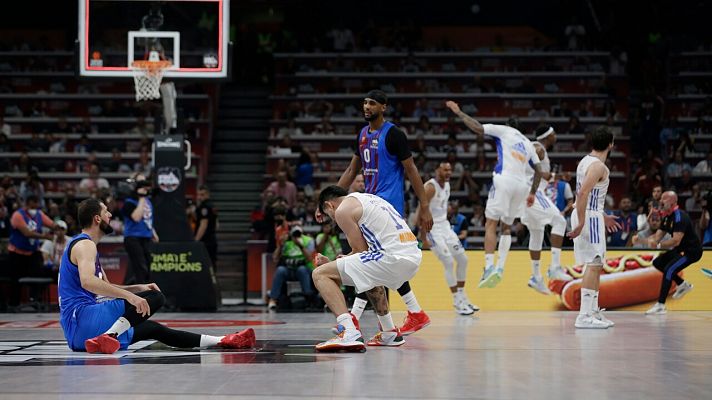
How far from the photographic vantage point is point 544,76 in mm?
24047

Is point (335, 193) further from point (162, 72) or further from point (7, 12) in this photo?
point (7, 12)

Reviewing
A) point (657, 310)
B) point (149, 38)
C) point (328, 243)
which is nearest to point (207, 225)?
point (328, 243)

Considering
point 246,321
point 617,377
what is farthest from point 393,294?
point 617,377

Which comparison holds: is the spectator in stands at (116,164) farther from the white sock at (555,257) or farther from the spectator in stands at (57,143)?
the white sock at (555,257)

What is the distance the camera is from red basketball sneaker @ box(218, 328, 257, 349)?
778cm

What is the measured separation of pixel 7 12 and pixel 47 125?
527cm

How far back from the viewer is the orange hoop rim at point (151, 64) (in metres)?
14.3

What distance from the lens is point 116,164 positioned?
2144 cm

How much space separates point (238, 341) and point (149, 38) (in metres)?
8.00

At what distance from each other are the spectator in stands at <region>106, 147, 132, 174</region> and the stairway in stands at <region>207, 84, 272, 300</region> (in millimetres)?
2060

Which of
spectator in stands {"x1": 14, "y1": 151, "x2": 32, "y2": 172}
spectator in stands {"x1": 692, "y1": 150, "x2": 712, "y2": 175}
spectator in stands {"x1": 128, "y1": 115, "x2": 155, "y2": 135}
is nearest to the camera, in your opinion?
spectator in stands {"x1": 692, "y1": 150, "x2": 712, "y2": 175}

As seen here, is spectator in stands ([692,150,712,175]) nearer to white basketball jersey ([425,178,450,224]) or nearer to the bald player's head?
the bald player's head

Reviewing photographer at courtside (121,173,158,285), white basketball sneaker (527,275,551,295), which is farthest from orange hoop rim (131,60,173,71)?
white basketball sneaker (527,275,551,295)

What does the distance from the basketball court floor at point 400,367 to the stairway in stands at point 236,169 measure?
30.7 feet
